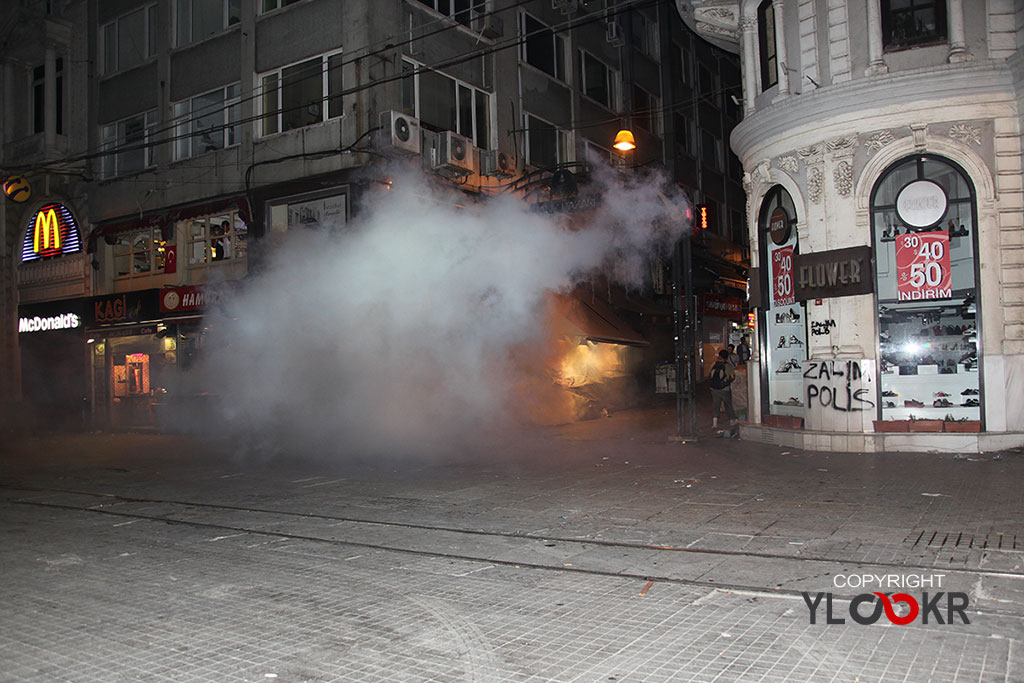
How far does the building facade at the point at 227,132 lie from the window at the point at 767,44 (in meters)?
2.22

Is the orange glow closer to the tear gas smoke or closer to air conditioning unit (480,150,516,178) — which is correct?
the tear gas smoke

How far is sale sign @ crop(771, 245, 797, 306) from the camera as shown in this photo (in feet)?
41.4

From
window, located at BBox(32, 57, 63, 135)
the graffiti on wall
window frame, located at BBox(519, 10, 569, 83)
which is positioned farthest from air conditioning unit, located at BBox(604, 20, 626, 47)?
window, located at BBox(32, 57, 63, 135)

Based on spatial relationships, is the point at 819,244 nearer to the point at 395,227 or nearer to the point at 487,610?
the point at 395,227

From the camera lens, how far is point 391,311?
42.5 feet

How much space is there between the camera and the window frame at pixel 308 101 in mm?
16250

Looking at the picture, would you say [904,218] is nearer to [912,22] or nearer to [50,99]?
[912,22]

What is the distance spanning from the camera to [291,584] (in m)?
5.19

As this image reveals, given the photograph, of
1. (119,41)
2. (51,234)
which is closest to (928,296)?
(119,41)

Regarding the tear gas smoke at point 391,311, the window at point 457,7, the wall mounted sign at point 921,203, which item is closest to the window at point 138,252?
the tear gas smoke at point 391,311

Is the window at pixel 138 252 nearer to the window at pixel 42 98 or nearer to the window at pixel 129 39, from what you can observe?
the window at pixel 42 98

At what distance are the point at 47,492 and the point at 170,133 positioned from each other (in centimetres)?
1293

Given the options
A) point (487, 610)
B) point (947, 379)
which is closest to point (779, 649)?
point (487, 610)

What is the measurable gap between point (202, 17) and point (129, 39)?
326 centimetres
